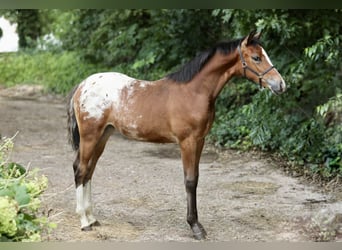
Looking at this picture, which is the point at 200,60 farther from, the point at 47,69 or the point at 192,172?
the point at 47,69

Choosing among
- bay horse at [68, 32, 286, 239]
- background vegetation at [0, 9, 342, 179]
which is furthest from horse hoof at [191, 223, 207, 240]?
background vegetation at [0, 9, 342, 179]

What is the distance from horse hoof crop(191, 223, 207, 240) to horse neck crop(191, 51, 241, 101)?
68 cm

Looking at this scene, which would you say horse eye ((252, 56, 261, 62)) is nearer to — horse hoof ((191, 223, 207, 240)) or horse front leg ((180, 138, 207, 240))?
horse front leg ((180, 138, 207, 240))

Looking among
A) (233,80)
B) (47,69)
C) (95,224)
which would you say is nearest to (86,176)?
(95,224)

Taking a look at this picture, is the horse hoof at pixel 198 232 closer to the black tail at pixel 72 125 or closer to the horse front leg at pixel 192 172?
the horse front leg at pixel 192 172

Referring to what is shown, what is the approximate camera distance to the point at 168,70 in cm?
684

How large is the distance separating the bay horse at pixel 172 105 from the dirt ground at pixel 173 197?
239mm

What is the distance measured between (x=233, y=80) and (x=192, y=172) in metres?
3.77

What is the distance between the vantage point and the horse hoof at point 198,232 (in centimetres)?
284

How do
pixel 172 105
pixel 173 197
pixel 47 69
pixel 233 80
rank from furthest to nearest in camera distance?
pixel 47 69, pixel 233 80, pixel 173 197, pixel 172 105

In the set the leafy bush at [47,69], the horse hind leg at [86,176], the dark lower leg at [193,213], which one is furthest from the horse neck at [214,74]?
the leafy bush at [47,69]

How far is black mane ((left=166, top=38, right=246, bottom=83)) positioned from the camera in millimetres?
2752

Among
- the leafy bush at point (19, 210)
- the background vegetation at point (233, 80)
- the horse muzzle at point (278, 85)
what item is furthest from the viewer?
the background vegetation at point (233, 80)

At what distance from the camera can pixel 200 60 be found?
279 cm
